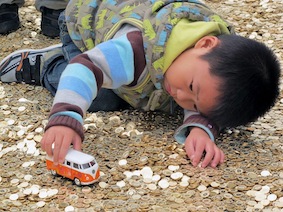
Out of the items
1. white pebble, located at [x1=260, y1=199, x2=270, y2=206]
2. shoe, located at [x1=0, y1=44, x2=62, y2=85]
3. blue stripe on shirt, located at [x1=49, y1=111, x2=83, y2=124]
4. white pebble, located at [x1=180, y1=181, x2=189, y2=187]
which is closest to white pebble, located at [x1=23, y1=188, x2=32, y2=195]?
blue stripe on shirt, located at [x1=49, y1=111, x2=83, y2=124]

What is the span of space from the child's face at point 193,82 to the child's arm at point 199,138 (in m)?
0.05

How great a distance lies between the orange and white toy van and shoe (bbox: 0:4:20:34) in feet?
4.38

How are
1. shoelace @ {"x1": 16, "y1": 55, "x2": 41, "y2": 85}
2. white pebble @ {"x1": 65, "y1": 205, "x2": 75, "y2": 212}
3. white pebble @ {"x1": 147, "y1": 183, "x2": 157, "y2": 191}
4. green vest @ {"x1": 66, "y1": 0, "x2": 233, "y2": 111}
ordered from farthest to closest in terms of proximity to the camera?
1. shoelace @ {"x1": 16, "y1": 55, "x2": 41, "y2": 85}
2. green vest @ {"x1": 66, "y1": 0, "x2": 233, "y2": 111}
3. white pebble @ {"x1": 147, "y1": 183, "x2": 157, "y2": 191}
4. white pebble @ {"x1": 65, "y1": 205, "x2": 75, "y2": 212}

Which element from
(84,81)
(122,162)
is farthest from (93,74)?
(122,162)

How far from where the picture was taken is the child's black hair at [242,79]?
1775 mm

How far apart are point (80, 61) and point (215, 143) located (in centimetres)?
51

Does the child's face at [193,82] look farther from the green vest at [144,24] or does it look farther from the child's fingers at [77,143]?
the child's fingers at [77,143]

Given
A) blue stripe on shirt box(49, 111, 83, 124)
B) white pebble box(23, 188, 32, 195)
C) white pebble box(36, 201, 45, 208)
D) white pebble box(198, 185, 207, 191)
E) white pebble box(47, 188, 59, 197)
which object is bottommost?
white pebble box(23, 188, 32, 195)

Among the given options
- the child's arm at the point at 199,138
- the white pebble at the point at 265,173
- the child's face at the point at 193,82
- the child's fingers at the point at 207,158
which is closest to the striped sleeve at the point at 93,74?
the child's face at the point at 193,82

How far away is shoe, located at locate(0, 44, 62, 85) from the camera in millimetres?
2449

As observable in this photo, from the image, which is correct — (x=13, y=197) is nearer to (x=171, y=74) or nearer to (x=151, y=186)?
(x=151, y=186)

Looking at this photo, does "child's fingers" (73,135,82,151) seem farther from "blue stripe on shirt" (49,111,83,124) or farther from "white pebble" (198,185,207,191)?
"white pebble" (198,185,207,191)

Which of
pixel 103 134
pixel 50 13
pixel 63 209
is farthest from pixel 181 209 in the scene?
pixel 50 13

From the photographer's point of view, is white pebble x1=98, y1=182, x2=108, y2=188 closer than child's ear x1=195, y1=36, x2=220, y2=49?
Yes
